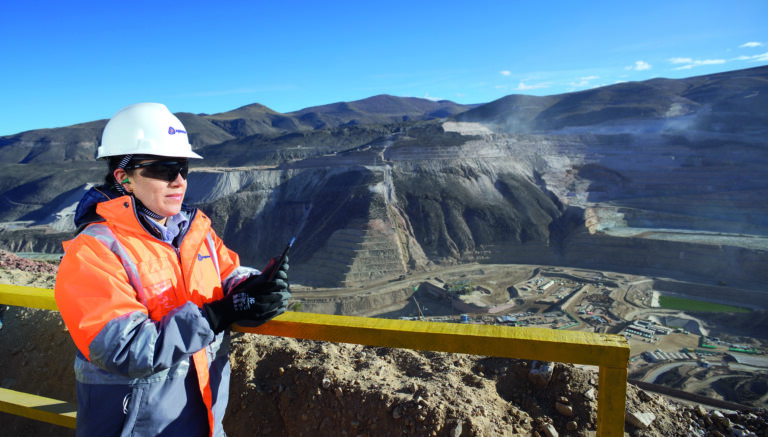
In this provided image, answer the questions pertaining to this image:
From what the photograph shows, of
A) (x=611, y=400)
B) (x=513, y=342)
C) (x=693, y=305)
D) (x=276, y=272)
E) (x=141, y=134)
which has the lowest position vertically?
(x=693, y=305)

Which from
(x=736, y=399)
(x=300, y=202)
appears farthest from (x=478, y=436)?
(x=300, y=202)

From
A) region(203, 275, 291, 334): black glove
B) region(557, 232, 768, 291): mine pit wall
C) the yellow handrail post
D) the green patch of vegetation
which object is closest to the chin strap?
region(203, 275, 291, 334): black glove

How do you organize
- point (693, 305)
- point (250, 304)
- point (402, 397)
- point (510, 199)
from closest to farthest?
point (250, 304)
point (402, 397)
point (693, 305)
point (510, 199)

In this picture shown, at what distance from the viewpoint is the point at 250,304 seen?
6.74 ft

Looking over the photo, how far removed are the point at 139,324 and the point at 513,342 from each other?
5.30ft

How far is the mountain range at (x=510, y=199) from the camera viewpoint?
34.8 m

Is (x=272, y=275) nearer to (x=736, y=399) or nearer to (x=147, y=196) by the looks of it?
(x=147, y=196)

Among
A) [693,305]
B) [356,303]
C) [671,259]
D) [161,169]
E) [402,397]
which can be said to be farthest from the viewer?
[671,259]

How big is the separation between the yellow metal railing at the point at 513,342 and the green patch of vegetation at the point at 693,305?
32.0 metres

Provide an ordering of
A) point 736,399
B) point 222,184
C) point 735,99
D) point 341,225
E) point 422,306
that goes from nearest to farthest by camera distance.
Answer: point 736,399
point 422,306
point 341,225
point 222,184
point 735,99

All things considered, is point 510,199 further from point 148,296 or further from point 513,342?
point 148,296

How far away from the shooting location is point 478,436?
2713 mm

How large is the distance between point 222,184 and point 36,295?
4628cm

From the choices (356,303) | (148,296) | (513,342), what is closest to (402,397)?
(513,342)
